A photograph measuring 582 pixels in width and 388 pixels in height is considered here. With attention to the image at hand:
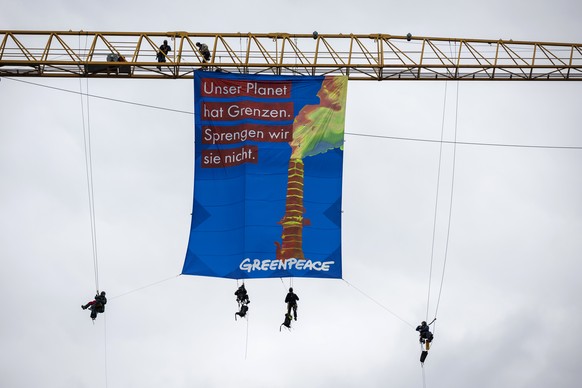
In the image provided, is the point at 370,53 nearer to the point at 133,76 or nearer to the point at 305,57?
the point at 305,57

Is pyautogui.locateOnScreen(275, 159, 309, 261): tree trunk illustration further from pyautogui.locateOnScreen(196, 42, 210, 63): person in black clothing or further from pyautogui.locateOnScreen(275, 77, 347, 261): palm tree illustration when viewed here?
pyautogui.locateOnScreen(196, 42, 210, 63): person in black clothing

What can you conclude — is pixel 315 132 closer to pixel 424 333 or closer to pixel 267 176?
pixel 267 176

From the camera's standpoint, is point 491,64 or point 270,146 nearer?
point 270,146

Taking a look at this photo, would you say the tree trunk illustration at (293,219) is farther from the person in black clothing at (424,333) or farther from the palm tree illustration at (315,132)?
the person in black clothing at (424,333)

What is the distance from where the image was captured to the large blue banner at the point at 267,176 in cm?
6550

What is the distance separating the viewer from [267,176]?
66250 millimetres

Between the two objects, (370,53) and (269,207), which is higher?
(370,53)

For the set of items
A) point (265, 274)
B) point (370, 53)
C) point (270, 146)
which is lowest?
point (265, 274)

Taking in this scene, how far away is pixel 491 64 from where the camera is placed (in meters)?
71.0

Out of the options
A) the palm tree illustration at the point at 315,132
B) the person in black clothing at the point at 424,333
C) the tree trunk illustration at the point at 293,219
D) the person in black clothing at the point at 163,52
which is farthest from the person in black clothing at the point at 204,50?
the person in black clothing at the point at 424,333

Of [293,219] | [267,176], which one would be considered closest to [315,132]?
[267,176]

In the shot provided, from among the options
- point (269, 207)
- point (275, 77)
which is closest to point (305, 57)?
point (275, 77)

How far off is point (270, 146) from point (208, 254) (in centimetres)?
544

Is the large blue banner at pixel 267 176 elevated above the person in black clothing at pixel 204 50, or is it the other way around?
the person in black clothing at pixel 204 50
